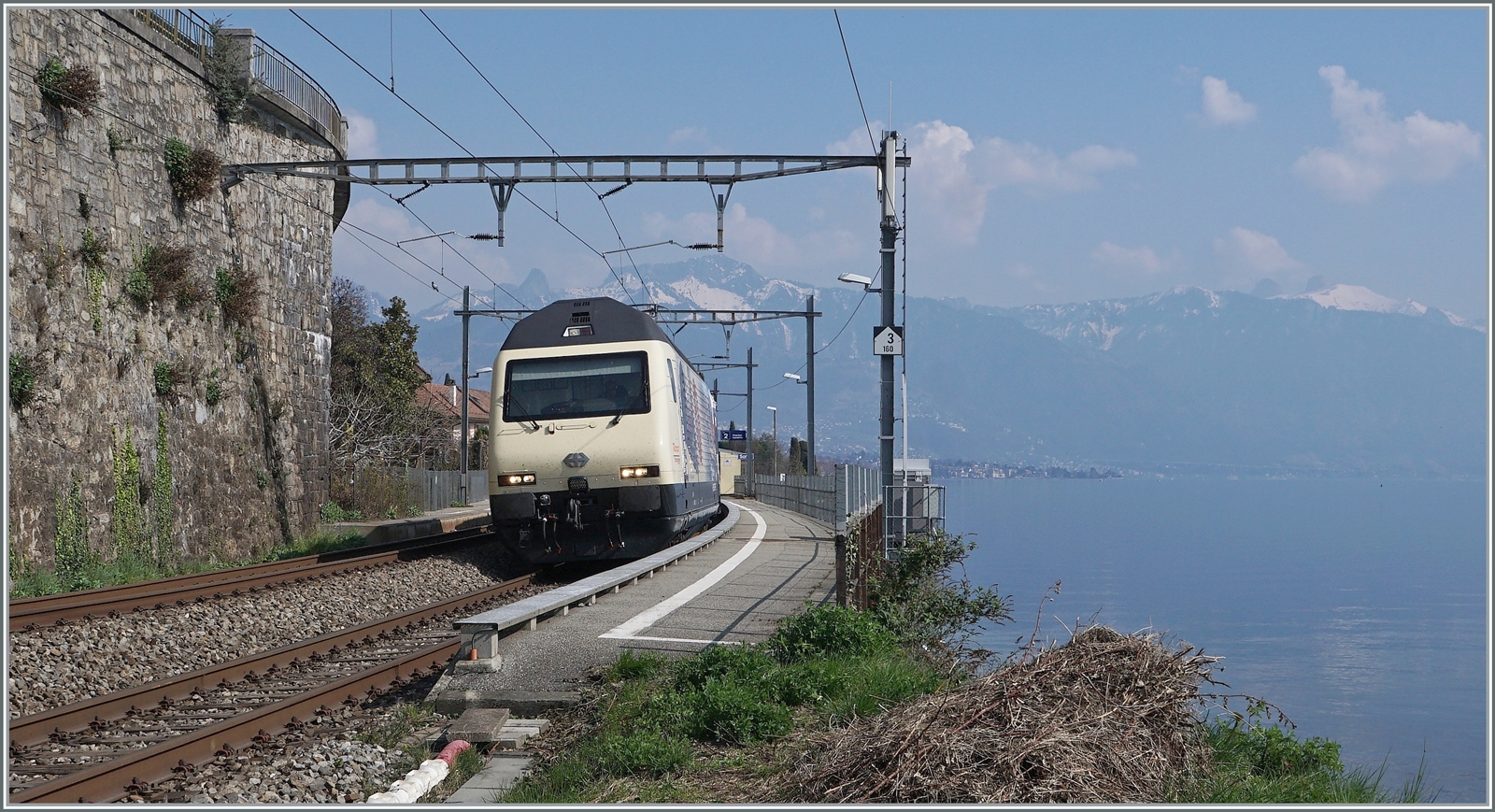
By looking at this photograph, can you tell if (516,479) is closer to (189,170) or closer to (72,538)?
(72,538)

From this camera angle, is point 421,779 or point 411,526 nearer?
point 421,779

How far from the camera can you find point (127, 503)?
1723 centimetres

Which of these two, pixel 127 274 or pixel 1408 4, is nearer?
pixel 1408 4

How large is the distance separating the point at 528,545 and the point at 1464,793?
49.3 feet

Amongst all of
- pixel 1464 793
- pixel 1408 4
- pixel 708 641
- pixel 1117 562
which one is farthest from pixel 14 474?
pixel 1117 562

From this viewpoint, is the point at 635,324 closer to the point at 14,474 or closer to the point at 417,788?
the point at 14,474

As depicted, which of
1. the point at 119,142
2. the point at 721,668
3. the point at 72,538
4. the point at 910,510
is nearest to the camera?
the point at 721,668

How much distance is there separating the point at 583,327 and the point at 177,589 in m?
6.46

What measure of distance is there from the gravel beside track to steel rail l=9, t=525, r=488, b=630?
0.94 ft

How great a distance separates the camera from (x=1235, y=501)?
194m

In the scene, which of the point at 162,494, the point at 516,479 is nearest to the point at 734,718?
the point at 516,479

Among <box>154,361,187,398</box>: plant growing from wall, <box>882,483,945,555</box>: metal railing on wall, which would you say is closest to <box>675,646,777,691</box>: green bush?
<box>882,483,945,555</box>: metal railing on wall

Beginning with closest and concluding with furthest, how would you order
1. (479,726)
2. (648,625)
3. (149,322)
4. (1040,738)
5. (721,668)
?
1. (1040,738)
2. (479,726)
3. (721,668)
4. (648,625)
5. (149,322)

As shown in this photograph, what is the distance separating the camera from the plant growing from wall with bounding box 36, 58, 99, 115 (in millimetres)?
15500
